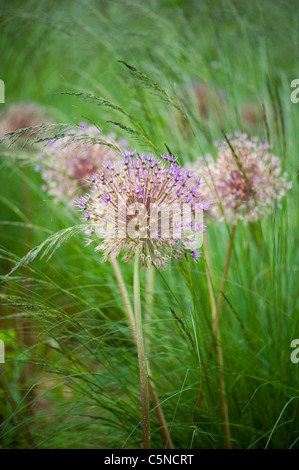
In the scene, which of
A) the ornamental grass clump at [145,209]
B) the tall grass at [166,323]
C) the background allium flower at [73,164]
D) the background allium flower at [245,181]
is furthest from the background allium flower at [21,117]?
the ornamental grass clump at [145,209]

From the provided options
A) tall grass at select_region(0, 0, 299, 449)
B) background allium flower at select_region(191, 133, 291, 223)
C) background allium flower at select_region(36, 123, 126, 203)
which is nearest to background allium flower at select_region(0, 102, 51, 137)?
tall grass at select_region(0, 0, 299, 449)

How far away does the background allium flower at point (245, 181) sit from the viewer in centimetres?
112

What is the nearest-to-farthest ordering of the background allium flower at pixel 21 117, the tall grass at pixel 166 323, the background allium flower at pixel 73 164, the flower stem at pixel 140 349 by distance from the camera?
1. the flower stem at pixel 140 349
2. the tall grass at pixel 166 323
3. the background allium flower at pixel 73 164
4. the background allium flower at pixel 21 117

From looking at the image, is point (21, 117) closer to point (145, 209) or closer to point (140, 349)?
point (145, 209)

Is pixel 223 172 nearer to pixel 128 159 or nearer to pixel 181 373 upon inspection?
pixel 128 159

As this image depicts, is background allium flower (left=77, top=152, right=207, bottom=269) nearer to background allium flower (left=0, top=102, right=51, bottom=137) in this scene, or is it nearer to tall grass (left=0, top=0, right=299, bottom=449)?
tall grass (left=0, top=0, right=299, bottom=449)

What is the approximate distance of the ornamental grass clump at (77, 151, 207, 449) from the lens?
0.83 meters

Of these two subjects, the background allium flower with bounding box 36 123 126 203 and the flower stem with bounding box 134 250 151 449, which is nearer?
the flower stem with bounding box 134 250 151 449

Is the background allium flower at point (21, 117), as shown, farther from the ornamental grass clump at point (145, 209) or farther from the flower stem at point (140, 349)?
the flower stem at point (140, 349)

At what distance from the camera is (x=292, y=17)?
65.7 inches

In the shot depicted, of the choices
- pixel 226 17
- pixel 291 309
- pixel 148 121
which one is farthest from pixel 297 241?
pixel 226 17

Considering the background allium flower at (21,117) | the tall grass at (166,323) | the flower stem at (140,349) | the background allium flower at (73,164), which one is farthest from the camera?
the background allium flower at (21,117)

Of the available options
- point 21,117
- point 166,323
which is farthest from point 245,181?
point 21,117

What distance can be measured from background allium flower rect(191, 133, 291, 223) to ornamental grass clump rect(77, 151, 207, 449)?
27 centimetres
